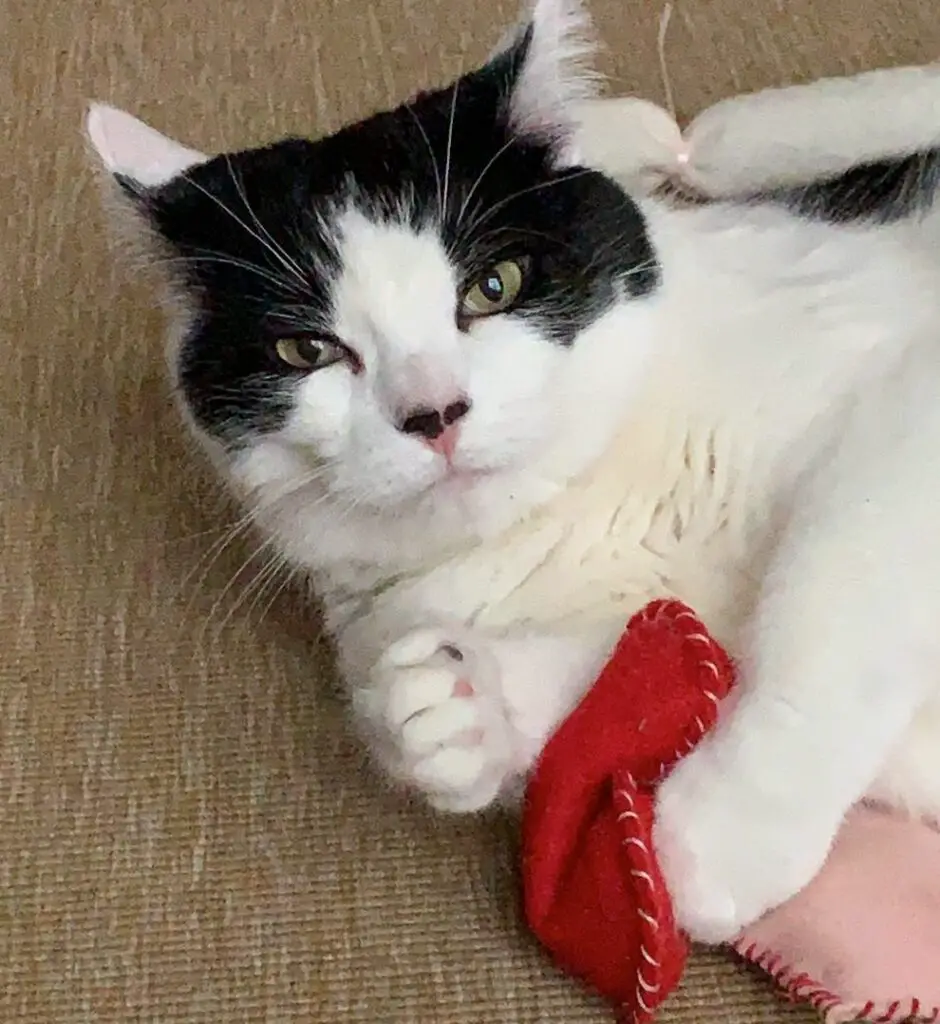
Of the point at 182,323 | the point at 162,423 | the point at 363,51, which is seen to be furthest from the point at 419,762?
the point at 363,51

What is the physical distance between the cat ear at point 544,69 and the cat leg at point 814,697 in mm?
341

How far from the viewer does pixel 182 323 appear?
3.35ft

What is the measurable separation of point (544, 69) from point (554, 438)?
0.28 m

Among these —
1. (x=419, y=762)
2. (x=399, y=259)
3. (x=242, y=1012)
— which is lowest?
(x=242, y=1012)

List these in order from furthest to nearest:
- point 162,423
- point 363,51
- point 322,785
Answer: point 363,51 → point 162,423 → point 322,785

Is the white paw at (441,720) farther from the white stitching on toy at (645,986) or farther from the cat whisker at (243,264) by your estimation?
the cat whisker at (243,264)

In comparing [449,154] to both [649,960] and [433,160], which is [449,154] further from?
[649,960]

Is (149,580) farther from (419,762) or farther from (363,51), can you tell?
(363,51)

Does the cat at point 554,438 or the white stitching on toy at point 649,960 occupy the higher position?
the cat at point 554,438

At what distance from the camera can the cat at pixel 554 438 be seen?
82 cm

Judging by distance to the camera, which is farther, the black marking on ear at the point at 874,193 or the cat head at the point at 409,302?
the black marking on ear at the point at 874,193

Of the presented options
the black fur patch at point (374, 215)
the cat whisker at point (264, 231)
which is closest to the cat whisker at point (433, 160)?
the black fur patch at point (374, 215)

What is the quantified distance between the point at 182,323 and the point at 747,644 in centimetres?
50

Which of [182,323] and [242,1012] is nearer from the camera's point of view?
[242,1012]
